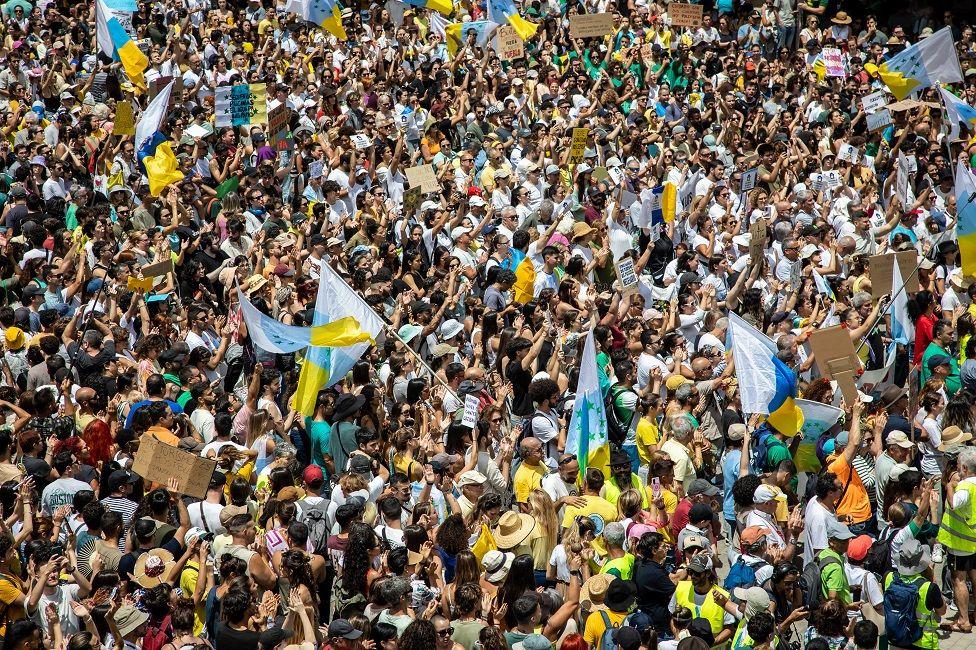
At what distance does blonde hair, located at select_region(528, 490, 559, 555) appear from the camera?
8.84 metres

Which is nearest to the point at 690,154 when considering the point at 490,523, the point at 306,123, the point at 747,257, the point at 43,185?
the point at 747,257

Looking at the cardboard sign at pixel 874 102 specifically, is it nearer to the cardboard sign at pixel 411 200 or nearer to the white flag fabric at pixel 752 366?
the cardboard sign at pixel 411 200

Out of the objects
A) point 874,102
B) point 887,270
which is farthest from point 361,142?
point 874,102

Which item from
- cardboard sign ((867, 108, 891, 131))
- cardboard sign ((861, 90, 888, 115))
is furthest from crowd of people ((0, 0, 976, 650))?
cardboard sign ((861, 90, 888, 115))

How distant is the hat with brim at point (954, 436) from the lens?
33.8ft

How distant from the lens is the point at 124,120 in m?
16.4

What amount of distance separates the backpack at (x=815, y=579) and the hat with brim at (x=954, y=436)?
241 centimetres

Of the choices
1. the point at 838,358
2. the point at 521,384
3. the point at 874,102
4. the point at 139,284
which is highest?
the point at 874,102

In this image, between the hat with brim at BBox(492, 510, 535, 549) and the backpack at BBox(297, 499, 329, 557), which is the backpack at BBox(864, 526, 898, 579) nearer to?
the hat with brim at BBox(492, 510, 535, 549)

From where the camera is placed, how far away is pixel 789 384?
34.8ft

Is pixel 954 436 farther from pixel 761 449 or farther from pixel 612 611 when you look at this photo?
pixel 612 611

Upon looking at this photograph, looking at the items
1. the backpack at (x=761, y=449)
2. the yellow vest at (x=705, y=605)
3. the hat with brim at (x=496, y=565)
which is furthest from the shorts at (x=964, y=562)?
the hat with brim at (x=496, y=565)

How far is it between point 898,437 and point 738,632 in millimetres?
2798

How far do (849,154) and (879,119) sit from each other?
2.55ft
